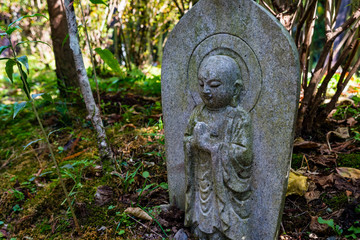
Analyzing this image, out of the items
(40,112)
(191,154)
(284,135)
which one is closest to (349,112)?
(284,135)

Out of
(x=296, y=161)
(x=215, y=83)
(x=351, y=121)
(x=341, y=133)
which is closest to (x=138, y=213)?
(x=215, y=83)

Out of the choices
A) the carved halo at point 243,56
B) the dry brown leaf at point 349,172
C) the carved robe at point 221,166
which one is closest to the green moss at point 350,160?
the dry brown leaf at point 349,172

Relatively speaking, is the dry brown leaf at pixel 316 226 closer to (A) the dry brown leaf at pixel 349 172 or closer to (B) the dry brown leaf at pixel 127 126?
(A) the dry brown leaf at pixel 349 172

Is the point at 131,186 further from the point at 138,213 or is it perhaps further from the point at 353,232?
the point at 353,232

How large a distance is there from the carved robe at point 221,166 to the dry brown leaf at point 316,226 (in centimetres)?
60

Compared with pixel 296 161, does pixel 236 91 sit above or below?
above

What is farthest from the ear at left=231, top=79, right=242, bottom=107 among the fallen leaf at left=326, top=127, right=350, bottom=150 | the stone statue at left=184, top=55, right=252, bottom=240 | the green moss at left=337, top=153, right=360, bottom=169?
the fallen leaf at left=326, top=127, right=350, bottom=150

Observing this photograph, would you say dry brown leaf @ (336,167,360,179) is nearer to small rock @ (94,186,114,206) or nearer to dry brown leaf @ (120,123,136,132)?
small rock @ (94,186,114,206)

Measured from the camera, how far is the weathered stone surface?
178 cm

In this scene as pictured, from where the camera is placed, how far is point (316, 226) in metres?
2.21

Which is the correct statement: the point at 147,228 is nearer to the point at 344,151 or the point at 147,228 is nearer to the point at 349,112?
the point at 344,151

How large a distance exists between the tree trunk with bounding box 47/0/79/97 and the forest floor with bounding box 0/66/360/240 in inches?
25.3

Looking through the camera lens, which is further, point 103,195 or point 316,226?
point 103,195

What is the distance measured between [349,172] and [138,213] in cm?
199
